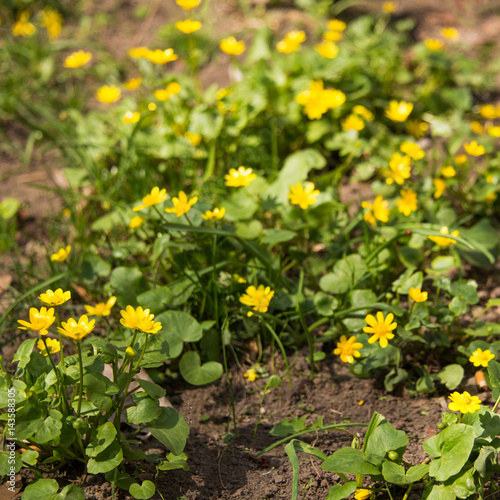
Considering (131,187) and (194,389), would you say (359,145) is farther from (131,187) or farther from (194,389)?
(194,389)

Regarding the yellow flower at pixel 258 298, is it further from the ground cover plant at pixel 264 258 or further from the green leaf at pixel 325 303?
the green leaf at pixel 325 303

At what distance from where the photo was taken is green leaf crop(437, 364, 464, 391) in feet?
5.53

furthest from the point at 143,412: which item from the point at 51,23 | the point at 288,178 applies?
the point at 51,23

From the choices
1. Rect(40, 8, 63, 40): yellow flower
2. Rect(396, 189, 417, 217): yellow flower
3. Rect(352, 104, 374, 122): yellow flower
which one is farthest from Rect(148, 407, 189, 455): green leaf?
Rect(40, 8, 63, 40): yellow flower

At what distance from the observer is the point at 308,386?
1819 mm

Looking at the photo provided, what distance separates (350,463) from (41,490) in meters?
0.78

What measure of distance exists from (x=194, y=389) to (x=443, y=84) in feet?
8.24

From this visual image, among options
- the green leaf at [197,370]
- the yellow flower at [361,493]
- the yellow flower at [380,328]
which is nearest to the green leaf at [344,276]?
the yellow flower at [380,328]

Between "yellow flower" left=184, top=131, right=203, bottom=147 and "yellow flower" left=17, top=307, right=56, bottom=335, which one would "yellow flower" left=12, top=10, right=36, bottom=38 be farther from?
"yellow flower" left=17, top=307, right=56, bottom=335

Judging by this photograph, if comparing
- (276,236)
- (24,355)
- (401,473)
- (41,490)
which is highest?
(24,355)

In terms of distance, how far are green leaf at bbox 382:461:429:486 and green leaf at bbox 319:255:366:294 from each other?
2.33 feet

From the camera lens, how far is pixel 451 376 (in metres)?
1.70

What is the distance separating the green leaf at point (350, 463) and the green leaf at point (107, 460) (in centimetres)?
53

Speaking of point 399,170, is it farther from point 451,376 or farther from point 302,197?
point 451,376
